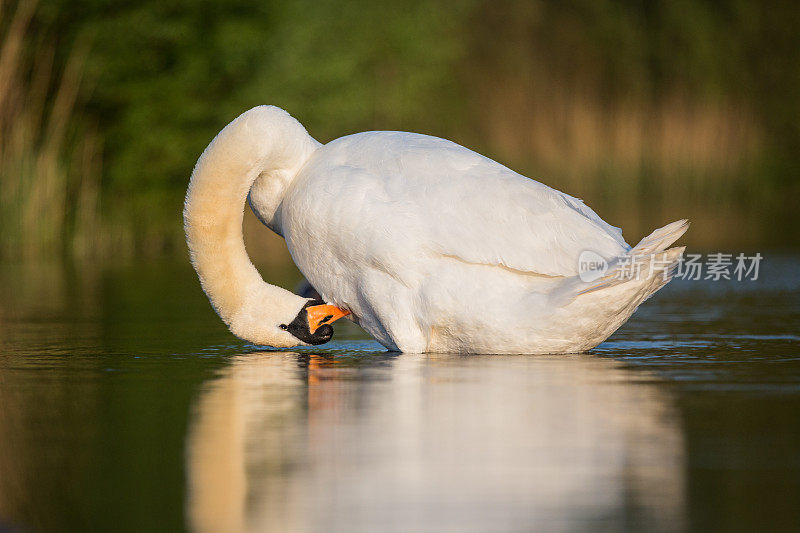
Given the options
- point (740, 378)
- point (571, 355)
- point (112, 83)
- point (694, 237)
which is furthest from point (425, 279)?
point (112, 83)

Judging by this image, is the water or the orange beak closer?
→ the water

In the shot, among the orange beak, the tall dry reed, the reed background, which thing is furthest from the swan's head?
the tall dry reed

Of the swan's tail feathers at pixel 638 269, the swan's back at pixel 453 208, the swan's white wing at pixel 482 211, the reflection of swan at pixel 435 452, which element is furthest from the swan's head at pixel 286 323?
the swan's tail feathers at pixel 638 269

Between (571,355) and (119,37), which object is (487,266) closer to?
(571,355)

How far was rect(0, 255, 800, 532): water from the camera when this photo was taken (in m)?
3.51

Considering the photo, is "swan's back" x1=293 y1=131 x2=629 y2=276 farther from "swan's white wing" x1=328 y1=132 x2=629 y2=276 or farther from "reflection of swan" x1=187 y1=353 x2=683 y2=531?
"reflection of swan" x1=187 y1=353 x2=683 y2=531

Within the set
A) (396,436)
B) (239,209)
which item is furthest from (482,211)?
(396,436)

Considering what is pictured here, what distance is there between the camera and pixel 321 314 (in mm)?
7352

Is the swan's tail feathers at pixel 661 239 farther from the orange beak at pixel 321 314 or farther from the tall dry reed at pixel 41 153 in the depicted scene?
the tall dry reed at pixel 41 153

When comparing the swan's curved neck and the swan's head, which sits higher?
the swan's curved neck

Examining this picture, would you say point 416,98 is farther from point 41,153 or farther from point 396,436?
point 396,436

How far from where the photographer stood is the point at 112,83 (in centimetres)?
1838

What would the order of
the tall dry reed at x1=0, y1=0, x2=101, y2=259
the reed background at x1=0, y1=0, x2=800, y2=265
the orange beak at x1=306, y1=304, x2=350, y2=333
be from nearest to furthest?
1. the orange beak at x1=306, y1=304, x2=350, y2=333
2. the tall dry reed at x1=0, y1=0, x2=101, y2=259
3. the reed background at x1=0, y1=0, x2=800, y2=265

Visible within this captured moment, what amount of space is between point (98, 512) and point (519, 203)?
386cm
